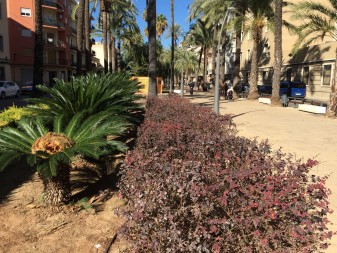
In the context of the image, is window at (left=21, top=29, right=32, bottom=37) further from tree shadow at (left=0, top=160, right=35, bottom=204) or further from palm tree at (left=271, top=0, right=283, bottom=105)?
tree shadow at (left=0, top=160, right=35, bottom=204)

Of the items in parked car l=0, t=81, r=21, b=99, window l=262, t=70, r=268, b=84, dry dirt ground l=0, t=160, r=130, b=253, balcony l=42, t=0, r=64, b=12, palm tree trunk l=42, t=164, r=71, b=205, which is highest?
balcony l=42, t=0, r=64, b=12

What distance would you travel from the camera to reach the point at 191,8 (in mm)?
38156

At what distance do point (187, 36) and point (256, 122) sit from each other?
48.4 meters

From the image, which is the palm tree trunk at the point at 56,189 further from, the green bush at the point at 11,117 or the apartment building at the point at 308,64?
the apartment building at the point at 308,64

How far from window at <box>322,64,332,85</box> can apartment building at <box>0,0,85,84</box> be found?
25.2 m

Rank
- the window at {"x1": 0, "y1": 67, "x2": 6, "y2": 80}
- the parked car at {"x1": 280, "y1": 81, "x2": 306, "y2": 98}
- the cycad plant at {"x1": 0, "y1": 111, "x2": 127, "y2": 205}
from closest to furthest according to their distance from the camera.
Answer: the cycad plant at {"x1": 0, "y1": 111, "x2": 127, "y2": 205}, the parked car at {"x1": 280, "y1": 81, "x2": 306, "y2": 98}, the window at {"x1": 0, "y1": 67, "x2": 6, "y2": 80}

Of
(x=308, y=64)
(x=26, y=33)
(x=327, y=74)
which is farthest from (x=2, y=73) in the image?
(x=327, y=74)

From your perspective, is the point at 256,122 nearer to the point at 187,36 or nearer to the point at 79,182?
the point at 79,182

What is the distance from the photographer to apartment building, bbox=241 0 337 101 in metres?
29.0

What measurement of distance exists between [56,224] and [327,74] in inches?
1131

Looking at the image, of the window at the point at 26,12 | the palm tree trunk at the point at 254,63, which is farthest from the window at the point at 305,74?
the window at the point at 26,12

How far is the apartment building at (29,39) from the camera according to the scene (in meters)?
43.0

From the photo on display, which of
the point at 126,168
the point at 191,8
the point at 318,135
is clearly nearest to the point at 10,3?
the point at 191,8

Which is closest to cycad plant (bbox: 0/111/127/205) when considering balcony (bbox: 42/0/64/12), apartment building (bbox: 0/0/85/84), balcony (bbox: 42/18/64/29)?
apartment building (bbox: 0/0/85/84)
